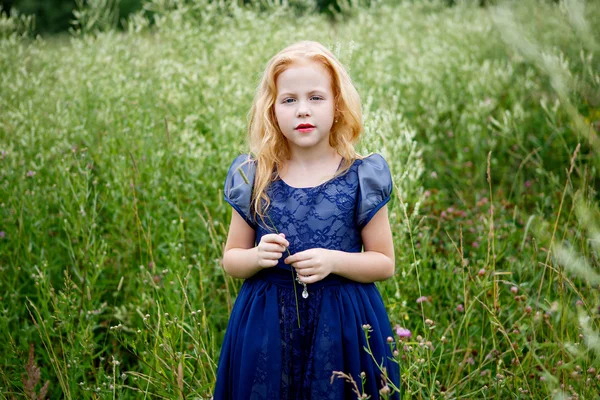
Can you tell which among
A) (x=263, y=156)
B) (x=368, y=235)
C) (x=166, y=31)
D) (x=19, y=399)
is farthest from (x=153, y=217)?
(x=166, y=31)

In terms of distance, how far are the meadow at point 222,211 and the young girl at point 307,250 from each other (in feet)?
0.55

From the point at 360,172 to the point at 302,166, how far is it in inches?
7.3

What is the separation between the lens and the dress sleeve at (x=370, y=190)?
5.97 ft

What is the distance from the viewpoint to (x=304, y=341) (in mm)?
1833

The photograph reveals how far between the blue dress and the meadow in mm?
164

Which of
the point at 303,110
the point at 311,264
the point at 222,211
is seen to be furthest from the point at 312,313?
the point at 222,211

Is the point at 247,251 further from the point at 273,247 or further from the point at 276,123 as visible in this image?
the point at 276,123

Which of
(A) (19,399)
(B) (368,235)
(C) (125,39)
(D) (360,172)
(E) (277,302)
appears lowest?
(A) (19,399)

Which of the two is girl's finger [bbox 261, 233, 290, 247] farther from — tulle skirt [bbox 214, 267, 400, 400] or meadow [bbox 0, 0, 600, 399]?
meadow [bbox 0, 0, 600, 399]

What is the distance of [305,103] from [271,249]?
456 mm

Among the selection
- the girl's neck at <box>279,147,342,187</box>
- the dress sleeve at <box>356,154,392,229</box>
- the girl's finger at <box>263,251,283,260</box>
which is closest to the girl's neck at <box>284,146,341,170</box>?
the girl's neck at <box>279,147,342,187</box>

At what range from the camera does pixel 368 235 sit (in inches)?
74.0

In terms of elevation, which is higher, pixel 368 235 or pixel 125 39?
pixel 125 39

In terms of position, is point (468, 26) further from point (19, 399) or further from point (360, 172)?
point (19, 399)
